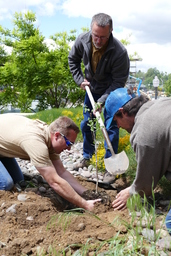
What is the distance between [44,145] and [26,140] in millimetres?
200

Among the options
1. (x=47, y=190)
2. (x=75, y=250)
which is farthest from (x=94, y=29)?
(x=75, y=250)

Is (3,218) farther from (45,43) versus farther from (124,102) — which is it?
(45,43)

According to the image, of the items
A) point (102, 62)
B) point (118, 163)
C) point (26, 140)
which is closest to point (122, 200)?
point (118, 163)

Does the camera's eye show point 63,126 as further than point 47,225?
Yes

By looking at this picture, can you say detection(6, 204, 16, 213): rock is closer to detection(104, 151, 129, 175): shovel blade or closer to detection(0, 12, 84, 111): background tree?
detection(104, 151, 129, 175): shovel blade

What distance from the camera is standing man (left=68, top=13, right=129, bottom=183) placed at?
4.18 metres

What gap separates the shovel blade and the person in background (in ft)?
1.44

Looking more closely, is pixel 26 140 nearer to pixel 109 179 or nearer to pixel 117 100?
pixel 117 100

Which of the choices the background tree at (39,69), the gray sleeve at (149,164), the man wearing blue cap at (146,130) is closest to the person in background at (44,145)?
the man wearing blue cap at (146,130)

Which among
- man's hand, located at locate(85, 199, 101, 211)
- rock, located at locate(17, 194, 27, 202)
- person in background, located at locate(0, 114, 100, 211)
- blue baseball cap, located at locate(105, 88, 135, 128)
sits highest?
blue baseball cap, located at locate(105, 88, 135, 128)

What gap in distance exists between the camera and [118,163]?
405 centimetres

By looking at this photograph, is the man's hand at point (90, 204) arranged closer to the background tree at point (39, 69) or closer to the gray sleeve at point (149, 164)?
the gray sleeve at point (149, 164)

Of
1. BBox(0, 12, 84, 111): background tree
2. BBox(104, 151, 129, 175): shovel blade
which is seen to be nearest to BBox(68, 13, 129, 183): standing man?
BBox(104, 151, 129, 175): shovel blade

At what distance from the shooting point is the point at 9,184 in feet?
12.5
